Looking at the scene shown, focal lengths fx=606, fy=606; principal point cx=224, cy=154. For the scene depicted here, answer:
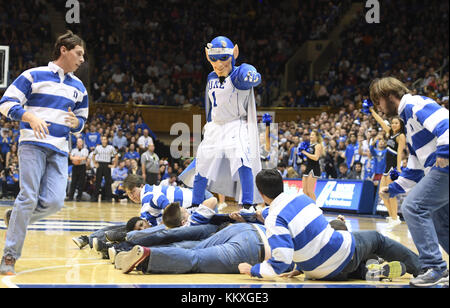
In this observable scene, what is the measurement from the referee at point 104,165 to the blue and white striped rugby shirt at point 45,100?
11260mm

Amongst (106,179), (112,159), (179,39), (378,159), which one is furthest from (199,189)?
(179,39)

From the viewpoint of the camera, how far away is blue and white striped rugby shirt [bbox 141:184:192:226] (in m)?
6.59

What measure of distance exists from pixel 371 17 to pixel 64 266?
21.4 meters

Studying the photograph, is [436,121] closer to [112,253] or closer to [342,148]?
[112,253]

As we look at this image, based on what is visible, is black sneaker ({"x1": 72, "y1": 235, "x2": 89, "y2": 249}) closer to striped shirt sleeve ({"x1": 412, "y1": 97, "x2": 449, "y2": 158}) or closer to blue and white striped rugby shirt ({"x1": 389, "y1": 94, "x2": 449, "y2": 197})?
blue and white striped rugby shirt ({"x1": 389, "y1": 94, "x2": 449, "y2": 197})

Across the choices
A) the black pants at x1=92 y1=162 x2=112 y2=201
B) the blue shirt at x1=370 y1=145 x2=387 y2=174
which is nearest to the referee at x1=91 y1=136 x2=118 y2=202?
the black pants at x1=92 y1=162 x2=112 y2=201

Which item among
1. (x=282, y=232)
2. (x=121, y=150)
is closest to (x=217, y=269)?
(x=282, y=232)

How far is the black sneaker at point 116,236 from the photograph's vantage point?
6.28 m

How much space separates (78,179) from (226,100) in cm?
1046

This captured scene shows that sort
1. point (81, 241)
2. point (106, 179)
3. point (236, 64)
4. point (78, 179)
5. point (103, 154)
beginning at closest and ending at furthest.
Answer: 1. point (81, 241)
2. point (78, 179)
3. point (103, 154)
4. point (106, 179)
5. point (236, 64)

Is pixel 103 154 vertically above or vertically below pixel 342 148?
below

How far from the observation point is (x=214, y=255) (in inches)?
200

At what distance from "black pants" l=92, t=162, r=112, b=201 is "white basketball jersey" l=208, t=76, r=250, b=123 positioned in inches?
404
